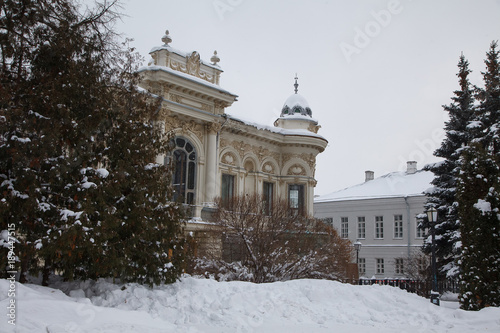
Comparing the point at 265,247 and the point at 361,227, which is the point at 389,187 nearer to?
the point at 361,227

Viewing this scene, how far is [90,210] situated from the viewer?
9898mm

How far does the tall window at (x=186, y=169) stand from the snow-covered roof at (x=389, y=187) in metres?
25.2

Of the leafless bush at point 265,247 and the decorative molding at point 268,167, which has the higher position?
the decorative molding at point 268,167

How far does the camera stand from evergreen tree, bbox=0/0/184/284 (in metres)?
9.66

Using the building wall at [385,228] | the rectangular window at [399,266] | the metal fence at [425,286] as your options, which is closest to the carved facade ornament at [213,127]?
the metal fence at [425,286]

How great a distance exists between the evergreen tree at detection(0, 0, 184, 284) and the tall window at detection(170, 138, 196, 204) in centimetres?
1322

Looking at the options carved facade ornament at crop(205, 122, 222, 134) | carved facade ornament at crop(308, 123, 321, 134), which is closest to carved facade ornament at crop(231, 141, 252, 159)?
carved facade ornament at crop(205, 122, 222, 134)

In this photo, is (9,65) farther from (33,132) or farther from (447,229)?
(447,229)

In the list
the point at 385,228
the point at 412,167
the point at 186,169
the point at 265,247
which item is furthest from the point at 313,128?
the point at 412,167

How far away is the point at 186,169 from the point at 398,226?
26.1 meters

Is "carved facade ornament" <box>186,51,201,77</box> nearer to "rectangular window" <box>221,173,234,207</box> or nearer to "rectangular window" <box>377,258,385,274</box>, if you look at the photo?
"rectangular window" <box>221,173,234,207</box>

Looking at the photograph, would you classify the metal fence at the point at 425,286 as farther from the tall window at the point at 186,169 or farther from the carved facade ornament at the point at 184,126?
the carved facade ornament at the point at 184,126

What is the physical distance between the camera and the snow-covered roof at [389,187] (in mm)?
45969

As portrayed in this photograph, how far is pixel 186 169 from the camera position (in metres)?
25.4
